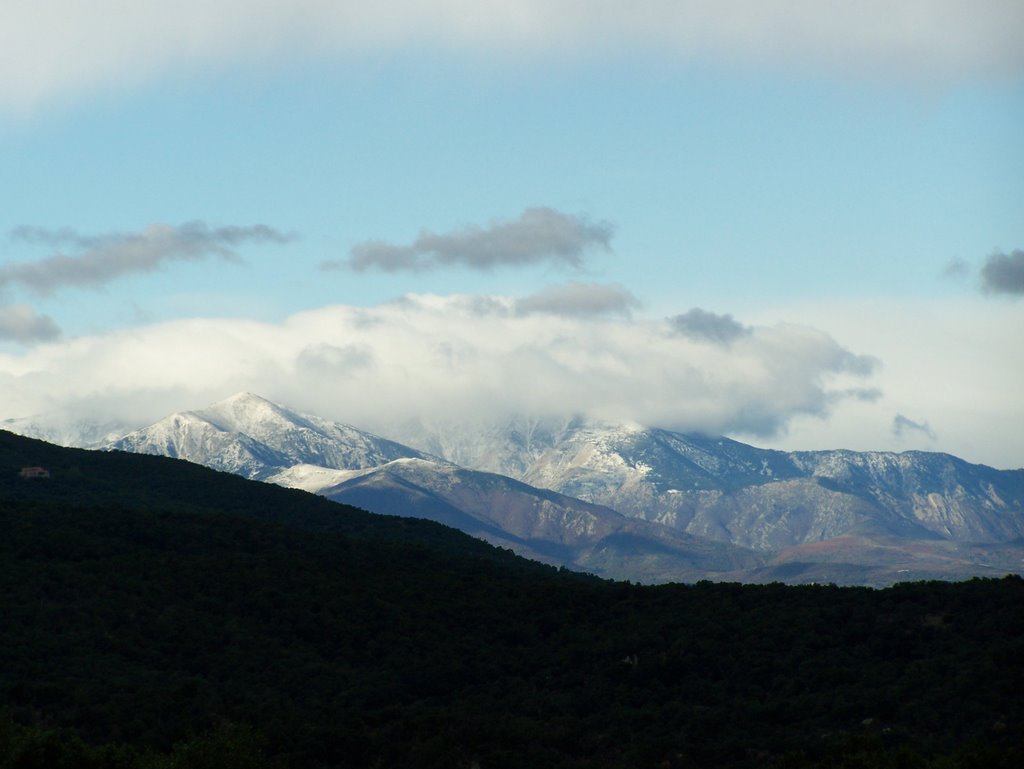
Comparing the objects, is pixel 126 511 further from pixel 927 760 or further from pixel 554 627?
pixel 927 760

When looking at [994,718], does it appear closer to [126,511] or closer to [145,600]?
[145,600]

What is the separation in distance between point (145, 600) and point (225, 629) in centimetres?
882

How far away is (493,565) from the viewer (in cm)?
18738

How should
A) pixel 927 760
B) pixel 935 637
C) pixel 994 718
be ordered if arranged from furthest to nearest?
pixel 935 637, pixel 994 718, pixel 927 760

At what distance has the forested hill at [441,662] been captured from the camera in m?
111

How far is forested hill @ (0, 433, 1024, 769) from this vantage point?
365 feet

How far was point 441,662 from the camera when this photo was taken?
5650 inches

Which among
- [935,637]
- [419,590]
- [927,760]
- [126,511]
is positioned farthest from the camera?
[126,511]

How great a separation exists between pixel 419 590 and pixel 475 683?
79.9 ft

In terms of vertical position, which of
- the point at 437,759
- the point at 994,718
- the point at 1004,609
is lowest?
the point at 437,759

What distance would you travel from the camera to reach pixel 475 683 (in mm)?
140375

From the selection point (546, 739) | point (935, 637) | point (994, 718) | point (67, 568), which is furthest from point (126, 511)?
point (994, 718)

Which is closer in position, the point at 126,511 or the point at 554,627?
the point at 554,627

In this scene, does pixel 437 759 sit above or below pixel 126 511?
below
